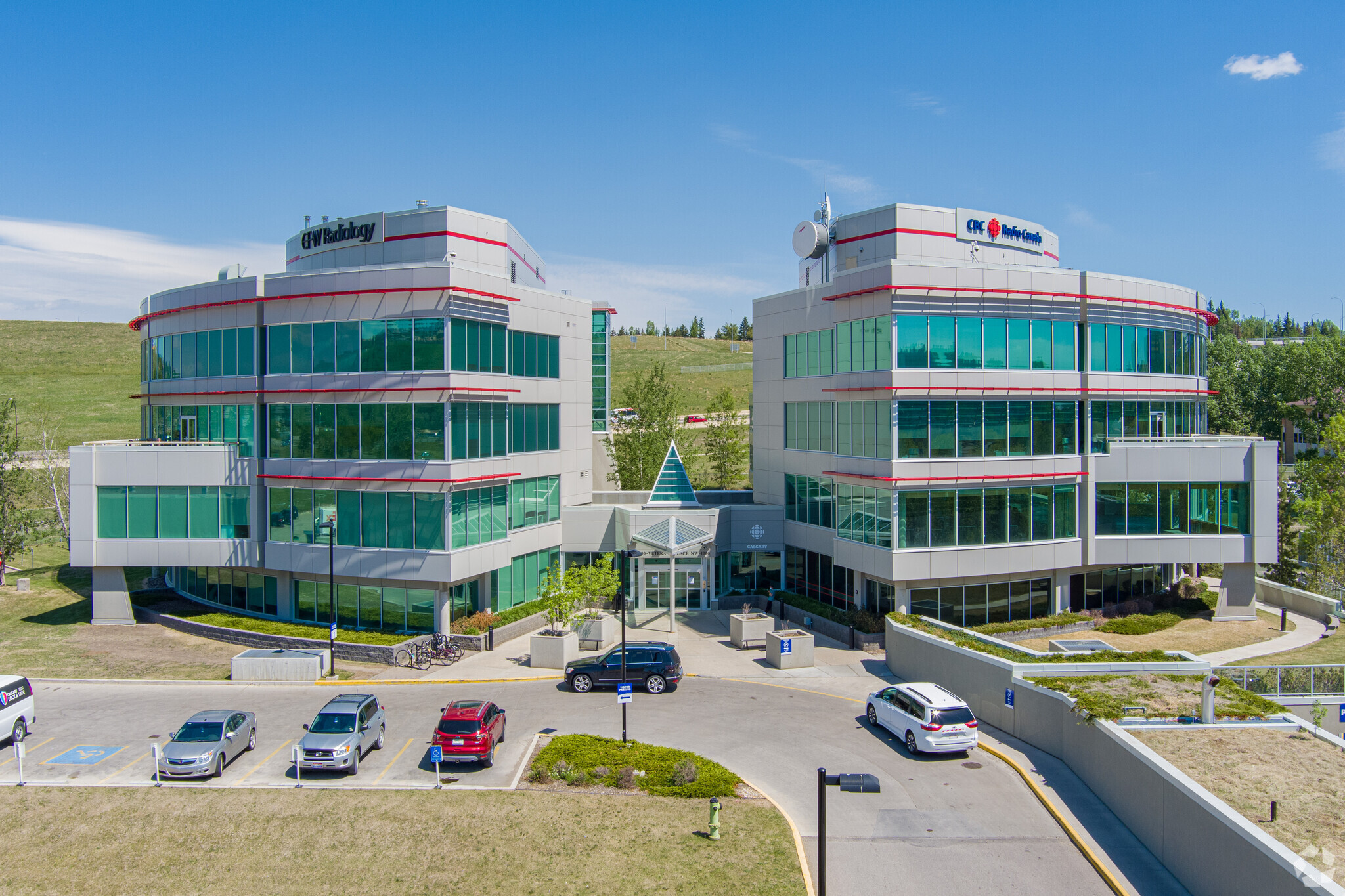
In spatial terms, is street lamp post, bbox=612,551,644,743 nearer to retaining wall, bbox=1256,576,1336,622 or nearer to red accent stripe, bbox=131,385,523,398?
red accent stripe, bbox=131,385,523,398

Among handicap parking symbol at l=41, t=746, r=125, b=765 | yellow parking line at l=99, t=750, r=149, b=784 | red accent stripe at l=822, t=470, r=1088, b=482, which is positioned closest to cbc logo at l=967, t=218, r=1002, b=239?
red accent stripe at l=822, t=470, r=1088, b=482

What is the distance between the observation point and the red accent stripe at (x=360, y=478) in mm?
36281

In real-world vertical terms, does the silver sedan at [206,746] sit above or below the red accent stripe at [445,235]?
below

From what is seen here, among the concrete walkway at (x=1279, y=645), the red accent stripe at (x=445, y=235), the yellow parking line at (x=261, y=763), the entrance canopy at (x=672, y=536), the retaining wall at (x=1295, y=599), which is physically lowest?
the yellow parking line at (x=261, y=763)

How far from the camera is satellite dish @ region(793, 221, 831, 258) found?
43.2 m

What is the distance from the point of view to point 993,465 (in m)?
36.7

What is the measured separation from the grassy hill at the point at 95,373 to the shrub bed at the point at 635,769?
7490 centimetres

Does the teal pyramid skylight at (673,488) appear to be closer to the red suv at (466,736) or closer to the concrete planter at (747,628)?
the concrete planter at (747,628)

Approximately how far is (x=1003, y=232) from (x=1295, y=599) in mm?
24124

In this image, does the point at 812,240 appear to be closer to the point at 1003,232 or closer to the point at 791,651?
the point at 1003,232

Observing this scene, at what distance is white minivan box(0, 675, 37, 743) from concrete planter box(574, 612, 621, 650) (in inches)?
752

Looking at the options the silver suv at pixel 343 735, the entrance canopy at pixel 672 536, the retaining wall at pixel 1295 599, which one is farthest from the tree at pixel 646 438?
the retaining wall at pixel 1295 599

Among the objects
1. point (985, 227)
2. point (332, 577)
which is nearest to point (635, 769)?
point (332, 577)

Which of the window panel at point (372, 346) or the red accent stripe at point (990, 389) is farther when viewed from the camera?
the window panel at point (372, 346)
